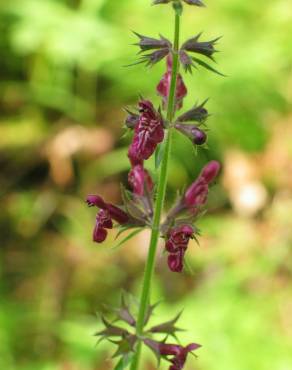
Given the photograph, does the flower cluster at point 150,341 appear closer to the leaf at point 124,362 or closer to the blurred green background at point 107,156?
the leaf at point 124,362

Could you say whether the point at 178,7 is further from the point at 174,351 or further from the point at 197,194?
the point at 174,351

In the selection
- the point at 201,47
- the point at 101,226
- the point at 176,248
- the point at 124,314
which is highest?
the point at 201,47

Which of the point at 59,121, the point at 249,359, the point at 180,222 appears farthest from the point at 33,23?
the point at 180,222

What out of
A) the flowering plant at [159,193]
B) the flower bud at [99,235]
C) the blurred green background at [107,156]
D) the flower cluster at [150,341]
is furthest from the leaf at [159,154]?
the blurred green background at [107,156]

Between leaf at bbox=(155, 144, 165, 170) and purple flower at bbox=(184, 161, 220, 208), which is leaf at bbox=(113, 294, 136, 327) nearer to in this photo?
purple flower at bbox=(184, 161, 220, 208)

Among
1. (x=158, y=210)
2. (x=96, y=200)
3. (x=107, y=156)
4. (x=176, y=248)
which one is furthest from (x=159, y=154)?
(x=107, y=156)

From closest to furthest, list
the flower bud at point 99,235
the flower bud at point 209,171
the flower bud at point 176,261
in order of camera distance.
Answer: the flower bud at point 176,261
the flower bud at point 99,235
the flower bud at point 209,171
